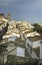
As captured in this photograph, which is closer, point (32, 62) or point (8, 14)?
point (32, 62)

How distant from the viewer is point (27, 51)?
2581 centimetres

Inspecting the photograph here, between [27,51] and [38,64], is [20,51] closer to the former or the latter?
[27,51]

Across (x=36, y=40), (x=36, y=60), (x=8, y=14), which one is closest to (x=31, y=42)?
(x=36, y=40)

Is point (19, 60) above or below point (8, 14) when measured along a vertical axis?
below

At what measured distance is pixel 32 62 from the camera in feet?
62.5

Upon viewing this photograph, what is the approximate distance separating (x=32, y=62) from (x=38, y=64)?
0.61 m

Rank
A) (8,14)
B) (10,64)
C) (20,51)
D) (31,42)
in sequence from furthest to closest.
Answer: (8,14)
(31,42)
(20,51)
(10,64)

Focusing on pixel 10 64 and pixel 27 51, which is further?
pixel 27 51

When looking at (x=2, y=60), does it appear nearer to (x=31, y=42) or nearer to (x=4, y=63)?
(x=4, y=63)

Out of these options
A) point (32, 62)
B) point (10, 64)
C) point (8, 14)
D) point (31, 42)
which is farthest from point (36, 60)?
point (8, 14)

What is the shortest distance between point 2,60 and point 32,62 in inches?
95.0

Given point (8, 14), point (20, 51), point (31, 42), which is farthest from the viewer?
point (8, 14)

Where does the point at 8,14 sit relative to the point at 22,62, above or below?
above

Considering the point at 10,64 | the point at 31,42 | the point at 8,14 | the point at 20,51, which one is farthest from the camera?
the point at 8,14
